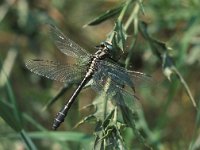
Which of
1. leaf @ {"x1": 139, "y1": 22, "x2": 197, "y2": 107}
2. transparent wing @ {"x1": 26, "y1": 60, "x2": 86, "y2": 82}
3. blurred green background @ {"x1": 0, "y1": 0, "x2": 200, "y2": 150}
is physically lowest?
blurred green background @ {"x1": 0, "y1": 0, "x2": 200, "y2": 150}

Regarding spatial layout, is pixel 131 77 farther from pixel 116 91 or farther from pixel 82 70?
pixel 82 70

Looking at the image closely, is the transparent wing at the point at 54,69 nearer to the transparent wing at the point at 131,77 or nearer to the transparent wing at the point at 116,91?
the transparent wing at the point at 116,91

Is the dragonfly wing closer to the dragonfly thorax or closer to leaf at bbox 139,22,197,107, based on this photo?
the dragonfly thorax

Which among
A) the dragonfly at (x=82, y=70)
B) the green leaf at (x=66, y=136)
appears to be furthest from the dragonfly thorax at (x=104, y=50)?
the green leaf at (x=66, y=136)

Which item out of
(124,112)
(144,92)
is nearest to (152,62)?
(144,92)

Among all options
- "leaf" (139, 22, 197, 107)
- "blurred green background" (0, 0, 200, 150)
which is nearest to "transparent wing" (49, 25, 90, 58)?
"leaf" (139, 22, 197, 107)

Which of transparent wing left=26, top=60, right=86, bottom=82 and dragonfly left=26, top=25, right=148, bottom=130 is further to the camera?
transparent wing left=26, top=60, right=86, bottom=82

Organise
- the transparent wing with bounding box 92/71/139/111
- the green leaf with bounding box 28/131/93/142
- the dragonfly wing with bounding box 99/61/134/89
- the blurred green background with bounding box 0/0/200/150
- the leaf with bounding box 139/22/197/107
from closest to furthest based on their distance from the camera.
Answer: the transparent wing with bounding box 92/71/139/111, the dragonfly wing with bounding box 99/61/134/89, the leaf with bounding box 139/22/197/107, the green leaf with bounding box 28/131/93/142, the blurred green background with bounding box 0/0/200/150
